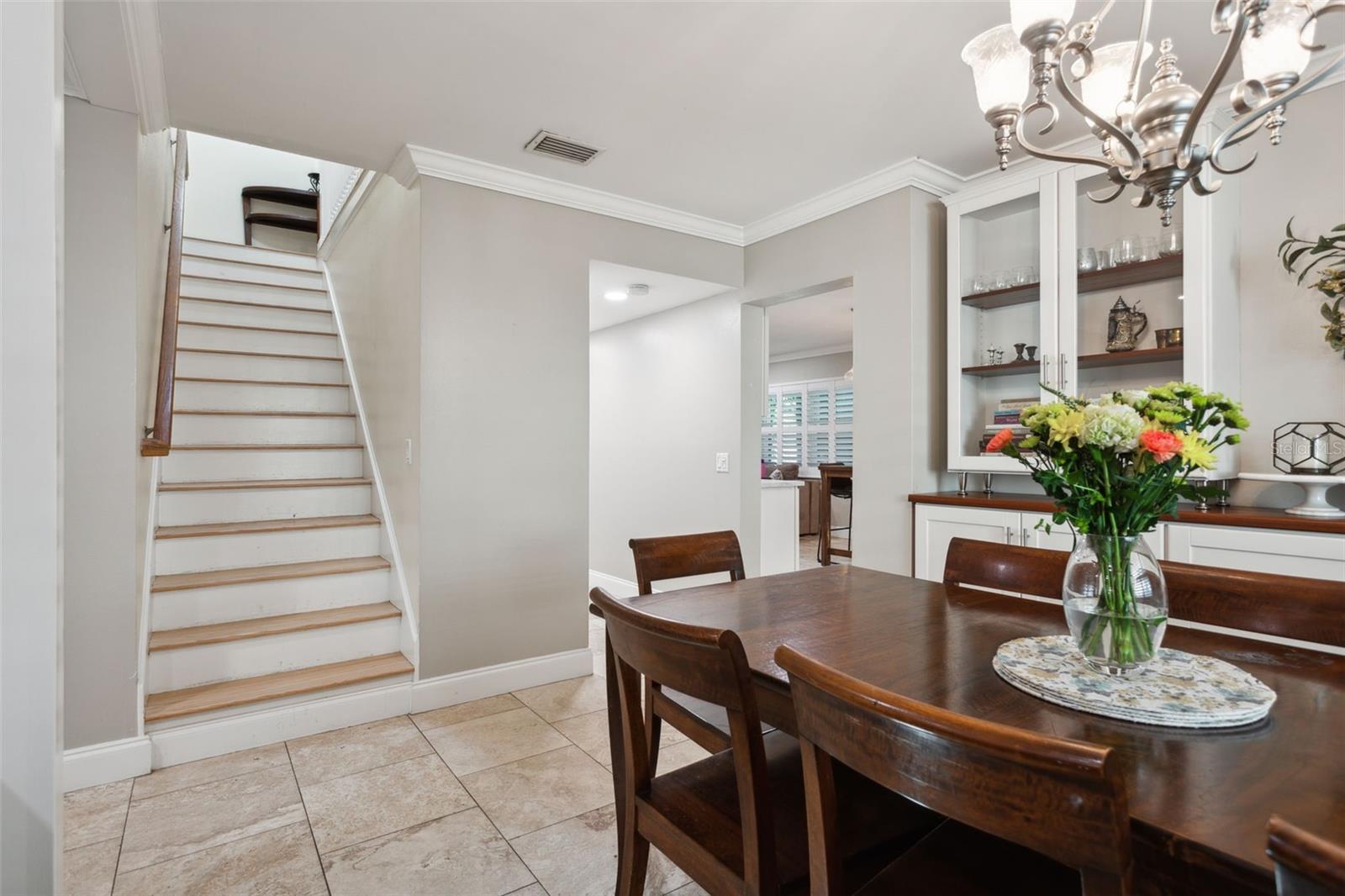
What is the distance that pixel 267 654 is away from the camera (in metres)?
2.83

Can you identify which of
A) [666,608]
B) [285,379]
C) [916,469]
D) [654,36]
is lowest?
[666,608]

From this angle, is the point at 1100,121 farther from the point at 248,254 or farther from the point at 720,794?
the point at 248,254

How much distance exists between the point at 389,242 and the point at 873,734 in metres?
3.52

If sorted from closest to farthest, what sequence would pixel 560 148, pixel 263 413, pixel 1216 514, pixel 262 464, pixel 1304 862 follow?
pixel 1304 862
pixel 1216 514
pixel 560 148
pixel 262 464
pixel 263 413

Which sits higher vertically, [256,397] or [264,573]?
[256,397]

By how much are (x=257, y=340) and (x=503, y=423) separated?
2342 mm

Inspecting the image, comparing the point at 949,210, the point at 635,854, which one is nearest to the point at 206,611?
the point at 635,854

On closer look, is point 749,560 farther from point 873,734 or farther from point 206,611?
point 873,734

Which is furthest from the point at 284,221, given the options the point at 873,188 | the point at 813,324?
the point at 813,324

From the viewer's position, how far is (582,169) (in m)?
3.16

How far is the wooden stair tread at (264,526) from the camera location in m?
3.11

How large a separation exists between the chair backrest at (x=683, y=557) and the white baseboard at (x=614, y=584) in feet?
7.95

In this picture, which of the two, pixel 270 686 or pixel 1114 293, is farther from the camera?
pixel 1114 293

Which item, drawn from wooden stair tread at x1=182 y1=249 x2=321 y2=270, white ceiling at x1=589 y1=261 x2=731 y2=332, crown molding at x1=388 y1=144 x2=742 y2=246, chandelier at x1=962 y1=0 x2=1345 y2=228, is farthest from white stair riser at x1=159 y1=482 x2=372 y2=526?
chandelier at x1=962 y1=0 x2=1345 y2=228
